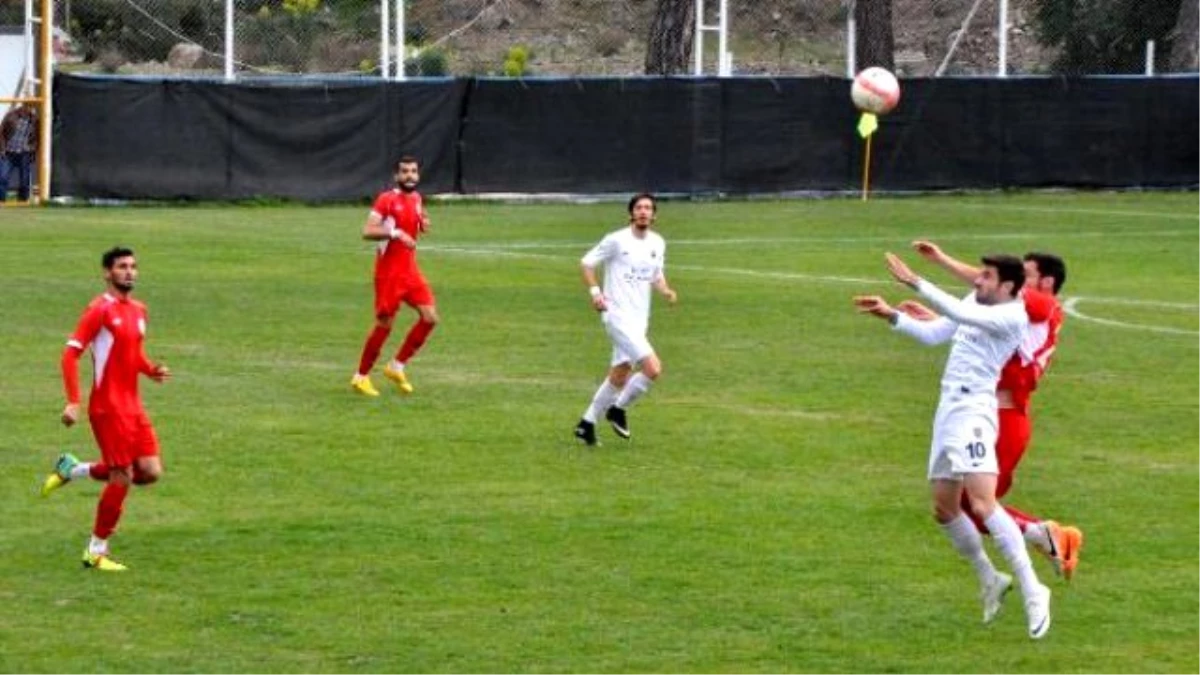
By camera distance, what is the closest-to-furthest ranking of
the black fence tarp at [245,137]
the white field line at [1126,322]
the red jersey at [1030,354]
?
the red jersey at [1030,354] < the white field line at [1126,322] < the black fence tarp at [245,137]

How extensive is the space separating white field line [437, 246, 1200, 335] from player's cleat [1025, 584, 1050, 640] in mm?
15753

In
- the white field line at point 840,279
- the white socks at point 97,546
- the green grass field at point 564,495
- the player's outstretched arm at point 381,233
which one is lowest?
the green grass field at point 564,495

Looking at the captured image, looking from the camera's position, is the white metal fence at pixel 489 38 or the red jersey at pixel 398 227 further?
the white metal fence at pixel 489 38

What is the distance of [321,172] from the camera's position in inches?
1882

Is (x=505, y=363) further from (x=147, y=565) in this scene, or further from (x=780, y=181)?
(x=780, y=181)

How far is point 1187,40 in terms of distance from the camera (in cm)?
5775

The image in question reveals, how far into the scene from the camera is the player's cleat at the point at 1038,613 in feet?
43.7

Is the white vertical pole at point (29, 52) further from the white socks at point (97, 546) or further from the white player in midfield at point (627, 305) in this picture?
the white socks at point (97, 546)

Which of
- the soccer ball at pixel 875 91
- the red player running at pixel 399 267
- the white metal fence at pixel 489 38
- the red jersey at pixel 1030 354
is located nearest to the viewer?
the red jersey at pixel 1030 354

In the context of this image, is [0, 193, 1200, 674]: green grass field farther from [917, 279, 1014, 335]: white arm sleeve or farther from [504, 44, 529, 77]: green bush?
[504, 44, 529, 77]: green bush

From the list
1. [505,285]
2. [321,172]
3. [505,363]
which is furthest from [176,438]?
[321,172]

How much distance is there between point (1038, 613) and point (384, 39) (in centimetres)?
3632

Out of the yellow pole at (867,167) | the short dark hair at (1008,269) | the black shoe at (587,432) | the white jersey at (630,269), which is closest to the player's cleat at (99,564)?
the short dark hair at (1008,269)

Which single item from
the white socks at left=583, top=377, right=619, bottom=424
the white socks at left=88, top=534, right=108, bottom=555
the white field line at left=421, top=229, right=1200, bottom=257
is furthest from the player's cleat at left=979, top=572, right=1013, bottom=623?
the white field line at left=421, top=229, right=1200, bottom=257
